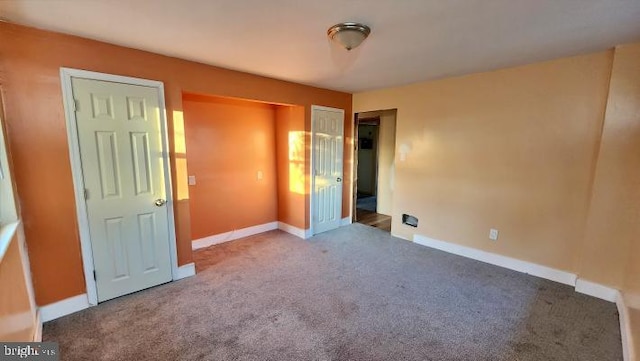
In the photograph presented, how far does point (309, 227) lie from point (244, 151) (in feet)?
5.06

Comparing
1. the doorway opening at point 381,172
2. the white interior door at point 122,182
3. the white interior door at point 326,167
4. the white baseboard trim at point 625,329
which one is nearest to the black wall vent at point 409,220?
the doorway opening at point 381,172

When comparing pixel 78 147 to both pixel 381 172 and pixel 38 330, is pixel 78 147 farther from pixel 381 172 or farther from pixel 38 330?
pixel 381 172

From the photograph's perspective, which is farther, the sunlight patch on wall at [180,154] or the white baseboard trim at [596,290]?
the sunlight patch on wall at [180,154]

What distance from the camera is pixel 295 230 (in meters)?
4.31

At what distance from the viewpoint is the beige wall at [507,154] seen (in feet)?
8.71

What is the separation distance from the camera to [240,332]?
2.10 meters

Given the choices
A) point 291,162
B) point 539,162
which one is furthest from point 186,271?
point 539,162

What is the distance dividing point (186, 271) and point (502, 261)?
368 centimetres

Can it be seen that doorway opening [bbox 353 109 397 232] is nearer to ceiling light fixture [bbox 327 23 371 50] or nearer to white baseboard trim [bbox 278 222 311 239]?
white baseboard trim [bbox 278 222 311 239]

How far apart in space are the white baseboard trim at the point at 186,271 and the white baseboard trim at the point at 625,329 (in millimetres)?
3652

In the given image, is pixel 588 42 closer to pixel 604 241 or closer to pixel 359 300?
pixel 604 241

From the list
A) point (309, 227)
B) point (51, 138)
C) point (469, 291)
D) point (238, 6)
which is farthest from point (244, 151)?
point (469, 291)

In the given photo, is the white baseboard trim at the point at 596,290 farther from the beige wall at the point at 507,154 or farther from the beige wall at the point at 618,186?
the beige wall at the point at 507,154

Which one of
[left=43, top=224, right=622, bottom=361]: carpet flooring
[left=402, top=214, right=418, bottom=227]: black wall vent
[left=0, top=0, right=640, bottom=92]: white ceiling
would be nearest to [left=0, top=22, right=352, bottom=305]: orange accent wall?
[left=0, top=0, right=640, bottom=92]: white ceiling
